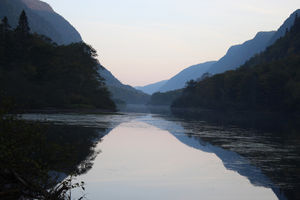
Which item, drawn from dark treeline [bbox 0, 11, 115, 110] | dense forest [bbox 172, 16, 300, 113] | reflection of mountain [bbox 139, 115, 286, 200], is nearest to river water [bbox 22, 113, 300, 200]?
reflection of mountain [bbox 139, 115, 286, 200]

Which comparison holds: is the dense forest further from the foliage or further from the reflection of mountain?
the foliage

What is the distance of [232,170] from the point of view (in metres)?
21.2

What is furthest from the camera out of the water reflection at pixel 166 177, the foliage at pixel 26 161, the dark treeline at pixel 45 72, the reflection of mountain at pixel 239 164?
the dark treeline at pixel 45 72

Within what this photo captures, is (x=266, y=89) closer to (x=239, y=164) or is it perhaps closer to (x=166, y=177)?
(x=239, y=164)

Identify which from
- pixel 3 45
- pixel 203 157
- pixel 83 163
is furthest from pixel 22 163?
pixel 3 45

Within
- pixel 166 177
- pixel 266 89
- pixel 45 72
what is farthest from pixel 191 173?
pixel 266 89

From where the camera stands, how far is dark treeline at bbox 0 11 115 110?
7838 centimetres

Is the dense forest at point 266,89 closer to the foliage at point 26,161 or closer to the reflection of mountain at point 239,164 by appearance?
the reflection of mountain at point 239,164

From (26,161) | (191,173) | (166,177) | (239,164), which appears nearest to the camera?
(26,161)

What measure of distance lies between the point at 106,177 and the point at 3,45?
80.0 meters

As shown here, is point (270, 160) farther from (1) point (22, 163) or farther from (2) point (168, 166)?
(1) point (22, 163)

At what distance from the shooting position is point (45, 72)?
9694 centimetres

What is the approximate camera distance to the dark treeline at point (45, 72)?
78.4m

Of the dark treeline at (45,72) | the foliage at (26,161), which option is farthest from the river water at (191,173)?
the dark treeline at (45,72)
